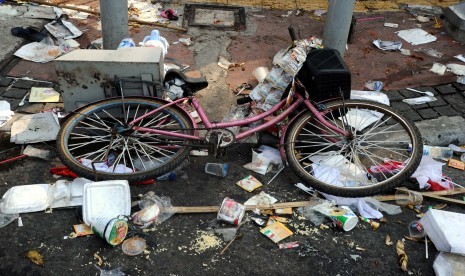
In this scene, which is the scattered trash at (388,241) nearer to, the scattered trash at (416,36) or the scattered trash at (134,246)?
the scattered trash at (134,246)

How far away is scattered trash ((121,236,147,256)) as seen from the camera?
318 centimetres

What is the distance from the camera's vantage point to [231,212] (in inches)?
136

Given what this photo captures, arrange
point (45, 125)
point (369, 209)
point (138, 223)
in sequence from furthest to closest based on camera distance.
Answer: point (45, 125), point (369, 209), point (138, 223)

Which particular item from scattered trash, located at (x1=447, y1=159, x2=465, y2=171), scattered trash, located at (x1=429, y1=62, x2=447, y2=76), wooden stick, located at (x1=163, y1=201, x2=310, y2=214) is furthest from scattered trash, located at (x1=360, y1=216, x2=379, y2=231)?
scattered trash, located at (x1=429, y1=62, x2=447, y2=76)

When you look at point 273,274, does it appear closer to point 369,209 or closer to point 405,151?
point 369,209

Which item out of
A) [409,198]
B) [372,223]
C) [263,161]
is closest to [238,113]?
[263,161]

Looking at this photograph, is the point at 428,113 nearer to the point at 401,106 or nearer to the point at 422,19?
the point at 401,106

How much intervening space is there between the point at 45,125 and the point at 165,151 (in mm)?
1280

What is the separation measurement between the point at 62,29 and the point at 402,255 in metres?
5.13

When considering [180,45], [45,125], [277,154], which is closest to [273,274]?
[277,154]

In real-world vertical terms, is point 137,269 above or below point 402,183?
below

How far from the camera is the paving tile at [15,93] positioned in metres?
4.73

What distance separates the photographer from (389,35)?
21.2 ft

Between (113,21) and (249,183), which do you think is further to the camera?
(113,21)
